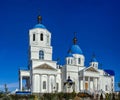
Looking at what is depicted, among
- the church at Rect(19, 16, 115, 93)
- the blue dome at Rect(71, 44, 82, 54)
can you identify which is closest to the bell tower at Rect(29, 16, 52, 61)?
the church at Rect(19, 16, 115, 93)

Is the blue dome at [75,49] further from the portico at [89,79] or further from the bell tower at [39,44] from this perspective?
the bell tower at [39,44]

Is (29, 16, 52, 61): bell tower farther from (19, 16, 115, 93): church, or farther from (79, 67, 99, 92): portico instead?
(79, 67, 99, 92): portico

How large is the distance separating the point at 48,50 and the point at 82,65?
10.1m

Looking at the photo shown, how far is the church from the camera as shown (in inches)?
2173

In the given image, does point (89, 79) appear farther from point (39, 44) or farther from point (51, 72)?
point (39, 44)

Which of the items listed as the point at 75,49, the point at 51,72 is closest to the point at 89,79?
the point at 75,49

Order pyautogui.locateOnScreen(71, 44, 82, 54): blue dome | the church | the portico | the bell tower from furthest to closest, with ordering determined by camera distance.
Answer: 1. pyautogui.locateOnScreen(71, 44, 82, 54): blue dome
2. the portico
3. the bell tower
4. the church

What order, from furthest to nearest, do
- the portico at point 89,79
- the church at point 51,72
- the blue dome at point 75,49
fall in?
the blue dome at point 75,49, the portico at point 89,79, the church at point 51,72

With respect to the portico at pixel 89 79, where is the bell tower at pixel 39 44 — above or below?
above

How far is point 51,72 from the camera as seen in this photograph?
184ft

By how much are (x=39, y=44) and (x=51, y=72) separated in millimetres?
6584

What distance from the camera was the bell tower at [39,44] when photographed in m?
58.3

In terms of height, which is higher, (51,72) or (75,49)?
(75,49)

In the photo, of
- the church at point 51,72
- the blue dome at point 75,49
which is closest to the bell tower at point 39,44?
the church at point 51,72
